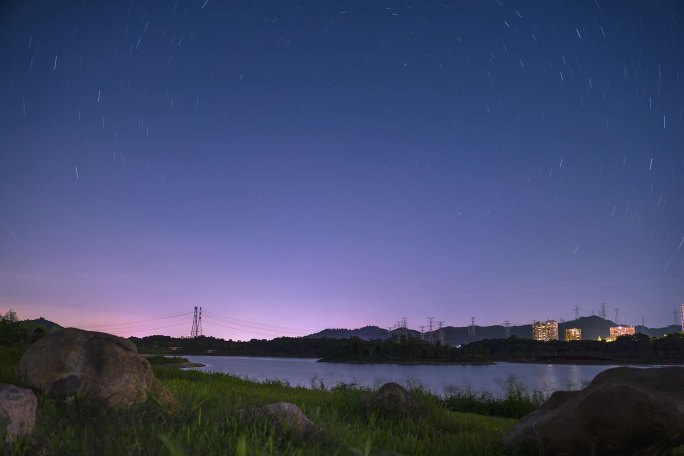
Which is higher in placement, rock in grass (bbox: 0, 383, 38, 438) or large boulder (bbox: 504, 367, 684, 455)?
rock in grass (bbox: 0, 383, 38, 438)

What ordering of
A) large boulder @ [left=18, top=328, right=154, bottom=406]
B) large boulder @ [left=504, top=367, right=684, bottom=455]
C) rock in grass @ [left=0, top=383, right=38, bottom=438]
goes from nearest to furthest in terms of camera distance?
rock in grass @ [left=0, top=383, right=38, bottom=438]
large boulder @ [left=504, top=367, right=684, bottom=455]
large boulder @ [left=18, top=328, right=154, bottom=406]

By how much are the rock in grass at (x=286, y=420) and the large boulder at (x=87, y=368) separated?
2.34m

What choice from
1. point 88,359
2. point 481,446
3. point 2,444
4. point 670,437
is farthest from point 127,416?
point 670,437

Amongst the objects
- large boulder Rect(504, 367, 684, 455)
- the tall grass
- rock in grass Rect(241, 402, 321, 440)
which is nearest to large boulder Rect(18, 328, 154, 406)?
rock in grass Rect(241, 402, 321, 440)

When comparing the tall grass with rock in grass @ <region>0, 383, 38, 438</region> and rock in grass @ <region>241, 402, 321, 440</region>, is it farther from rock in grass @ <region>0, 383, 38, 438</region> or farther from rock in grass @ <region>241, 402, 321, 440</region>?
rock in grass @ <region>0, 383, 38, 438</region>

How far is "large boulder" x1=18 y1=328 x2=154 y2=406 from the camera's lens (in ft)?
30.5

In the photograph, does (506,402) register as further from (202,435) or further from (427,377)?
(427,377)

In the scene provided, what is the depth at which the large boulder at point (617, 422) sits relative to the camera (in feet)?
26.1

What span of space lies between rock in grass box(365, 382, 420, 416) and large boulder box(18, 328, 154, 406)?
4995 mm

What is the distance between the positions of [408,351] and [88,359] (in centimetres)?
14779

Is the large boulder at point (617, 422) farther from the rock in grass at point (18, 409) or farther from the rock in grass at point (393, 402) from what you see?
the rock in grass at point (18, 409)

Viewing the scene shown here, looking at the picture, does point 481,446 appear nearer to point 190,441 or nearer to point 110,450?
point 190,441

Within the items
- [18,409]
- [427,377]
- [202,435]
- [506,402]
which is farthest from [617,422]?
[427,377]

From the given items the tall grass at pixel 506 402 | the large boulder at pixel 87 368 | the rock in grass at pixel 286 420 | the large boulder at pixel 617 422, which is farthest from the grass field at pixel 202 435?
the tall grass at pixel 506 402
